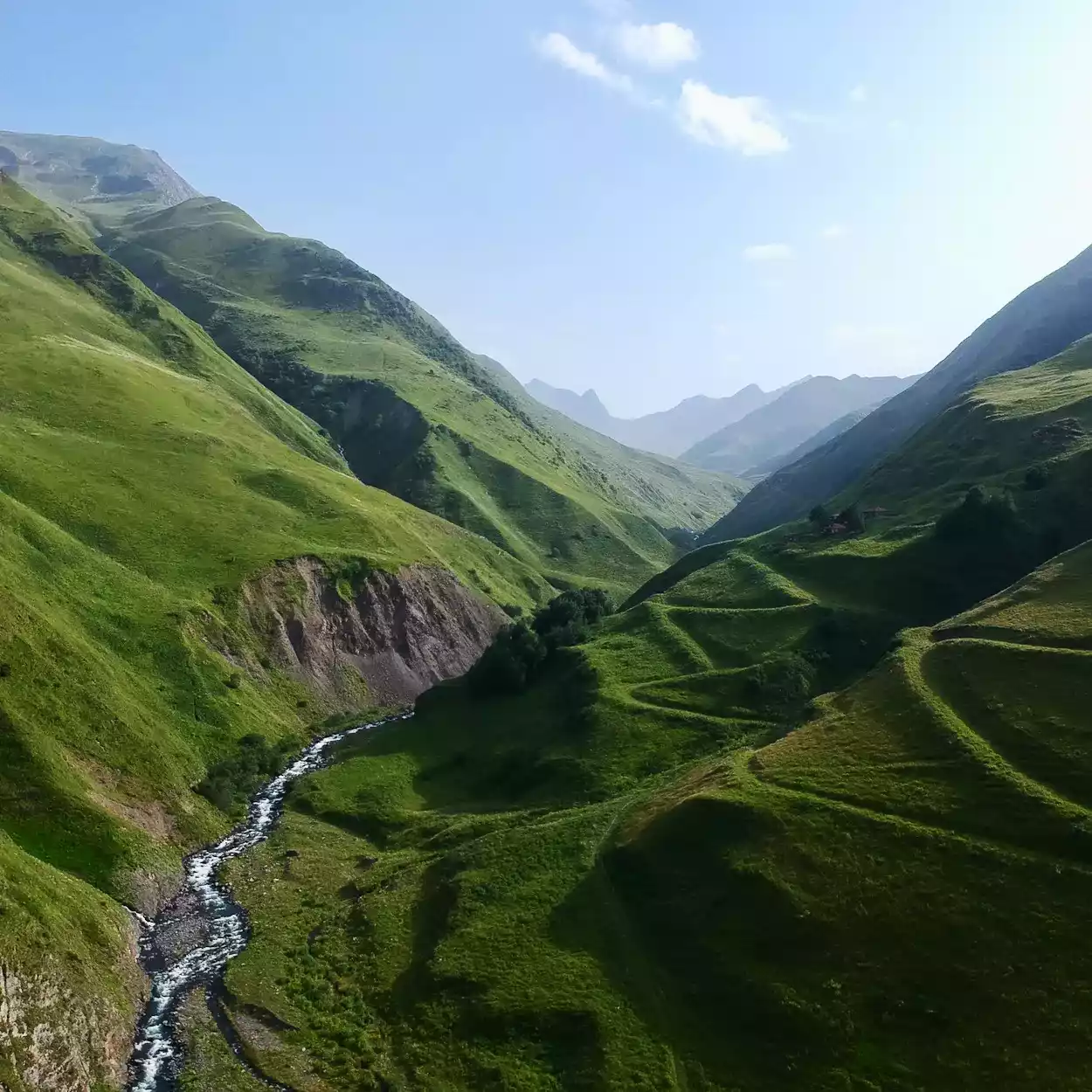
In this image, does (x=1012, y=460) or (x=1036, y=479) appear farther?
(x=1012, y=460)

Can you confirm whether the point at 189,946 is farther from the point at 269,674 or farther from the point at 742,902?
the point at 269,674

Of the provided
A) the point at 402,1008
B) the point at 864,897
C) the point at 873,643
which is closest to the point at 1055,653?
the point at 864,897

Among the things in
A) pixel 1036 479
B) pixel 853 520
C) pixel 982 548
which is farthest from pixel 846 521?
pixel 982 548

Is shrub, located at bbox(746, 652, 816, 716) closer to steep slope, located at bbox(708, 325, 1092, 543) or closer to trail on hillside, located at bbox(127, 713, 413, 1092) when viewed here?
steep slope, located at bbox(708, 325, 1092, 543)

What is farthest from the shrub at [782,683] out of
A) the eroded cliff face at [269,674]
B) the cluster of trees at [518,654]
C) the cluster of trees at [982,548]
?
the eroded cliff face at [269,674]

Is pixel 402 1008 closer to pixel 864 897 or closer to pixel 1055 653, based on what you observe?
pixel 864 897

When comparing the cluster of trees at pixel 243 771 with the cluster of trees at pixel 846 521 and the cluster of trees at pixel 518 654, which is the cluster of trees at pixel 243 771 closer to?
the cluster of trees at pixel 518 654
